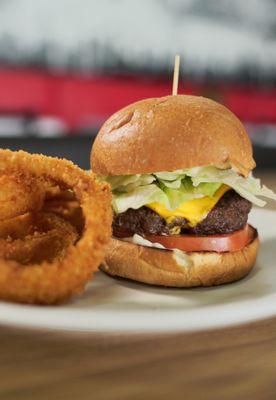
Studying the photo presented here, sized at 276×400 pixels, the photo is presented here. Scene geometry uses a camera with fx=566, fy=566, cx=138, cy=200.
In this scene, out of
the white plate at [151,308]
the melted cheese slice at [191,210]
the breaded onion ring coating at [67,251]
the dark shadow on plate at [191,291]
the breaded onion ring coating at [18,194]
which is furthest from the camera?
the melted cheese slice at [191,210]

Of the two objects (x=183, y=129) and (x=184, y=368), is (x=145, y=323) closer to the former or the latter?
(x=184, y=368)

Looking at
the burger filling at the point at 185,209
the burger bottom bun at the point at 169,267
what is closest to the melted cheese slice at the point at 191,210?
the burger filling at the point at 185,209

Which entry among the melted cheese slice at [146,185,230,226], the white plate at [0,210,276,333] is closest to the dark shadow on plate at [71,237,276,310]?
the white plate at [0,210,276,333]

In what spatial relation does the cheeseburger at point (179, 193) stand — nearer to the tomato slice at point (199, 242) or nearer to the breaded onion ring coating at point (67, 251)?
the tomato slice at point (199, 242)

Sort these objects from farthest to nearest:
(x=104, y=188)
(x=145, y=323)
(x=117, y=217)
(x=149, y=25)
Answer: (x=149, y=25)
(x=117, y=217)
(x=104, y=188)
(x=145, y=323)

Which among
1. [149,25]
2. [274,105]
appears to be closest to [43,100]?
[149,25]

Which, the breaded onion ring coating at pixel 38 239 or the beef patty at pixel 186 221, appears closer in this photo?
the breaded onion ring coating at pixel 38 239

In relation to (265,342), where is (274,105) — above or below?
below
